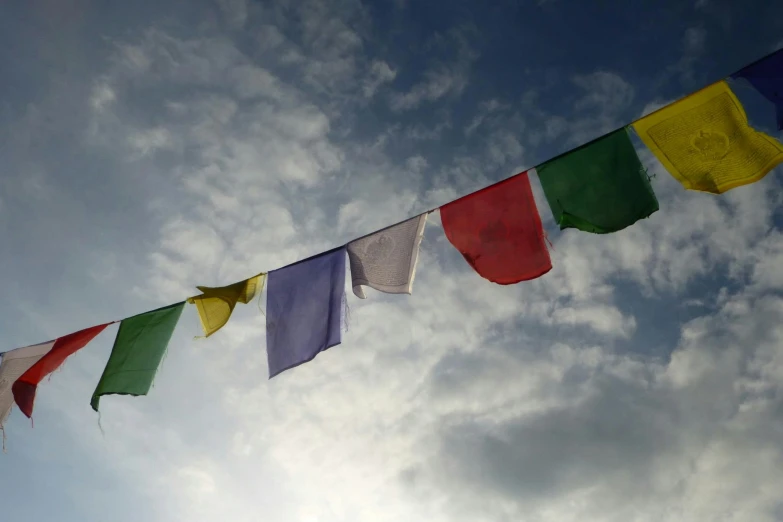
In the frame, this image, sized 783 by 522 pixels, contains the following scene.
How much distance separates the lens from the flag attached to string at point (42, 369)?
19.2ft

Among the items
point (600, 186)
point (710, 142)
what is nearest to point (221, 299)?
point (600, 186)

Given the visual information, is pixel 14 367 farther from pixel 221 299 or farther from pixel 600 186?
pixel 600 186

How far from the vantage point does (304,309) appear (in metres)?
5.06

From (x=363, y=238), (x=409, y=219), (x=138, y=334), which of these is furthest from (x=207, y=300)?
(x=409, y=219)

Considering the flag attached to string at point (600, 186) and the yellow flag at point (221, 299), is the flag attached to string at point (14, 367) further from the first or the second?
the flag attached to string at point (600, 186)

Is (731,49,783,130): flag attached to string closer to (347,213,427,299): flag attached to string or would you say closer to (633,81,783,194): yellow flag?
(633,81,783,194): yellow flag

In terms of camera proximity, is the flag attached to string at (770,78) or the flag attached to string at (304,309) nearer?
the flag attached to string at (770,78)

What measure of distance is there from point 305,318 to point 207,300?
3.55ft

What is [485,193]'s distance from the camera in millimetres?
4805

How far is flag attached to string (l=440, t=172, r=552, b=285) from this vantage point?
177 inches

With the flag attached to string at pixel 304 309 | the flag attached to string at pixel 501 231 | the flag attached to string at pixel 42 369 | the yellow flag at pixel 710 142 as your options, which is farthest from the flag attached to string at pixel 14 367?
the yellow flag at pixel 710 142

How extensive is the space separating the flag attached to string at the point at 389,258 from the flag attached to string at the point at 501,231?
33 centimetres

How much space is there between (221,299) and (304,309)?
2.98 feet

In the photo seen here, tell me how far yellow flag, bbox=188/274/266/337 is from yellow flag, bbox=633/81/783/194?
377cm
